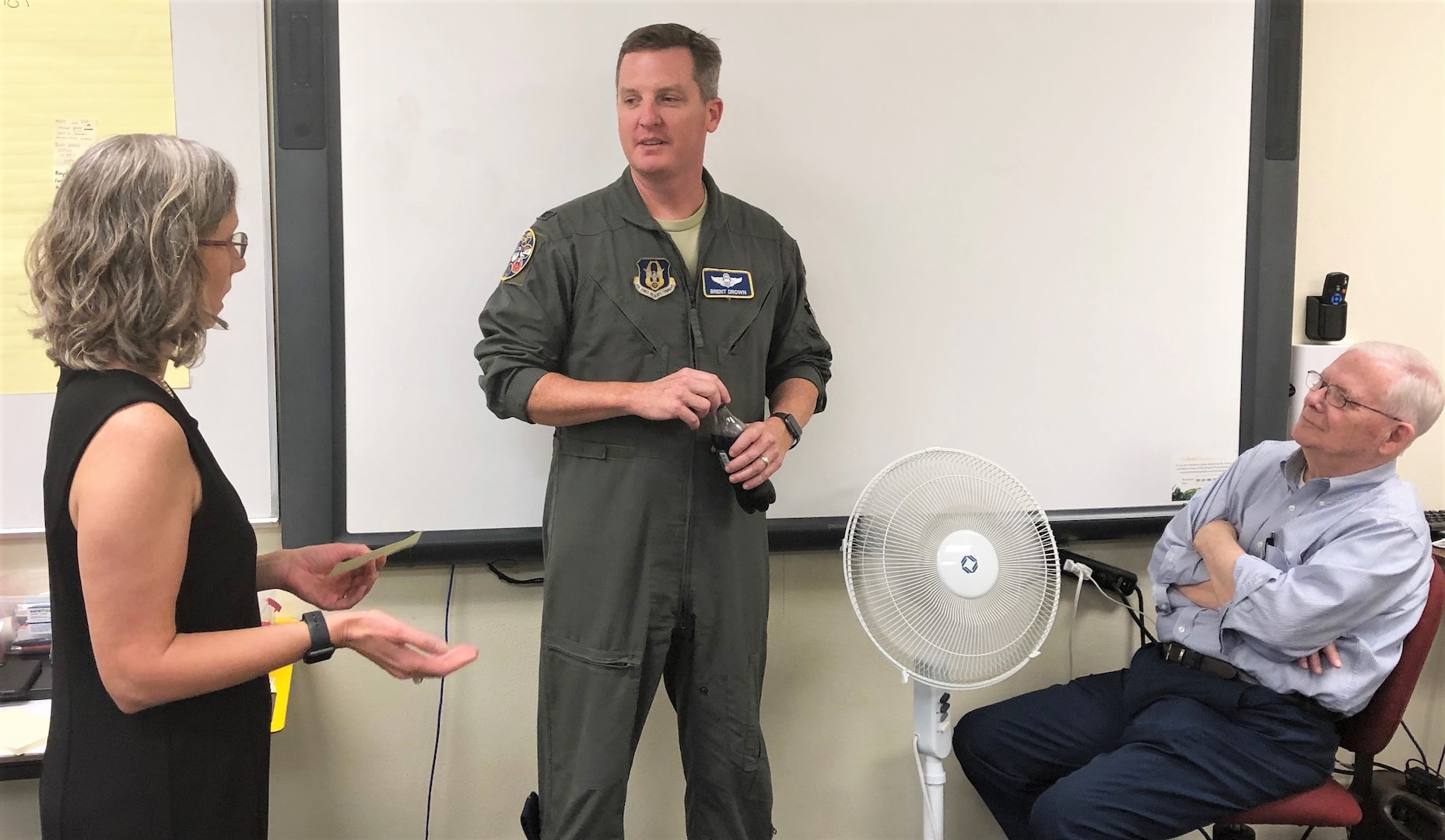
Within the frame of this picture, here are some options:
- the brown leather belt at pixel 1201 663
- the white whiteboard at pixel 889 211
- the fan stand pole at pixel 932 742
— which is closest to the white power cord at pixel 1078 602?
the white whiteboard at pixel 889 211

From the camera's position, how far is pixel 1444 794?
2076mm

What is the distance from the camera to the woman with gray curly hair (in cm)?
91

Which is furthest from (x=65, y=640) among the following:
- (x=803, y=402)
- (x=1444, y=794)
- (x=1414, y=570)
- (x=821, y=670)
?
(x=1444, y=794)

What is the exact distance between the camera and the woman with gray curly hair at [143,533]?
91 cm

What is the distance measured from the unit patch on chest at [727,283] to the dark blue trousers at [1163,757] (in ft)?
3.72

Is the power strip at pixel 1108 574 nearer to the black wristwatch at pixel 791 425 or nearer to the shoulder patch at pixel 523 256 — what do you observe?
the black wristwatch at pixel 791 425

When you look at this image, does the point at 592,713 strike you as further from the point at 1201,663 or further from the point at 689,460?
the point at 1201,663

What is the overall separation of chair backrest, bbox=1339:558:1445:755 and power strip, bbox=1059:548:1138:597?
1.64ft

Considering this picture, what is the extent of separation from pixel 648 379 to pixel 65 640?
90 centimetres

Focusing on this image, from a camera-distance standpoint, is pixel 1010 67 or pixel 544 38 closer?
pixel 544 38

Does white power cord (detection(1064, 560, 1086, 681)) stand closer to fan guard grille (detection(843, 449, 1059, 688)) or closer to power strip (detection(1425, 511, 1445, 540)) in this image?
fan guard grille (detection(843, 449, 1059, 688))

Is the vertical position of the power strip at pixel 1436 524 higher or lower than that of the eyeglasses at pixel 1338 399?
lower

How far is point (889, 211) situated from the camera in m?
2.01

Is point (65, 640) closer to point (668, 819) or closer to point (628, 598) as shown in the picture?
point (628, 598)
